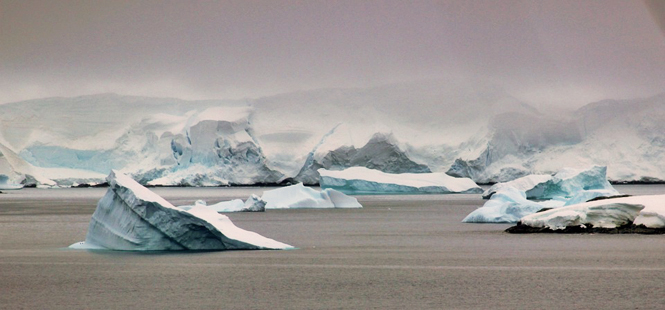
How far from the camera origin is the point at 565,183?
4394cm

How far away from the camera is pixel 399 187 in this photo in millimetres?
59031

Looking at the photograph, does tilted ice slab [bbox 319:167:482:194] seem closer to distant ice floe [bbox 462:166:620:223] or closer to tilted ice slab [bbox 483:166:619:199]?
distant ice floe [bbox 462:166:620:223]

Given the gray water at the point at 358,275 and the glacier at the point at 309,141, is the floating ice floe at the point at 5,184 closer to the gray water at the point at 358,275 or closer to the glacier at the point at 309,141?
the glacier at the point at 309,141

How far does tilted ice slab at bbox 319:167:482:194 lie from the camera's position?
56.1m

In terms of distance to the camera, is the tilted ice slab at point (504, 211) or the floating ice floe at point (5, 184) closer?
the tilted ice slab at point (504, 211)

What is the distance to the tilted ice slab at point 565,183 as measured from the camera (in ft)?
140

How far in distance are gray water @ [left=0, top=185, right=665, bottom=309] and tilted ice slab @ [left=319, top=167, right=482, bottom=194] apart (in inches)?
1456

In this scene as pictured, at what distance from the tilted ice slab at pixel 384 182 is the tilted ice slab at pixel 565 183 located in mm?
10701

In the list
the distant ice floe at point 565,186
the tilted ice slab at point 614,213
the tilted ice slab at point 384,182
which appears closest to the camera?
the tilted ice slab at point 614,213

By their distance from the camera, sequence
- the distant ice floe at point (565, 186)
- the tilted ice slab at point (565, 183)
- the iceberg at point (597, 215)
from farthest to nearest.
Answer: the tilted ice slab at point (565, 183)
the distant ice floe at point (565, 186)
the iceberg at point (597, 215)

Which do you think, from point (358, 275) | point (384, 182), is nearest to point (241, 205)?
point (358, 275)

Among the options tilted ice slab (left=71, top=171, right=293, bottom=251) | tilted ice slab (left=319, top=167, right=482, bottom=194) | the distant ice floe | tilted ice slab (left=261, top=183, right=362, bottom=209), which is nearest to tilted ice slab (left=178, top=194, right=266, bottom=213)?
tilted ice slab (left=261, top=183, right=362, bottom=209)

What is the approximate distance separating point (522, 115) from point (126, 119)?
3801cm

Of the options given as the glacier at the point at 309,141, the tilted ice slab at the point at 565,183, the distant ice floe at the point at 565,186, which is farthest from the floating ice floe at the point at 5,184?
the tilted ice slab at the point at 565,183
